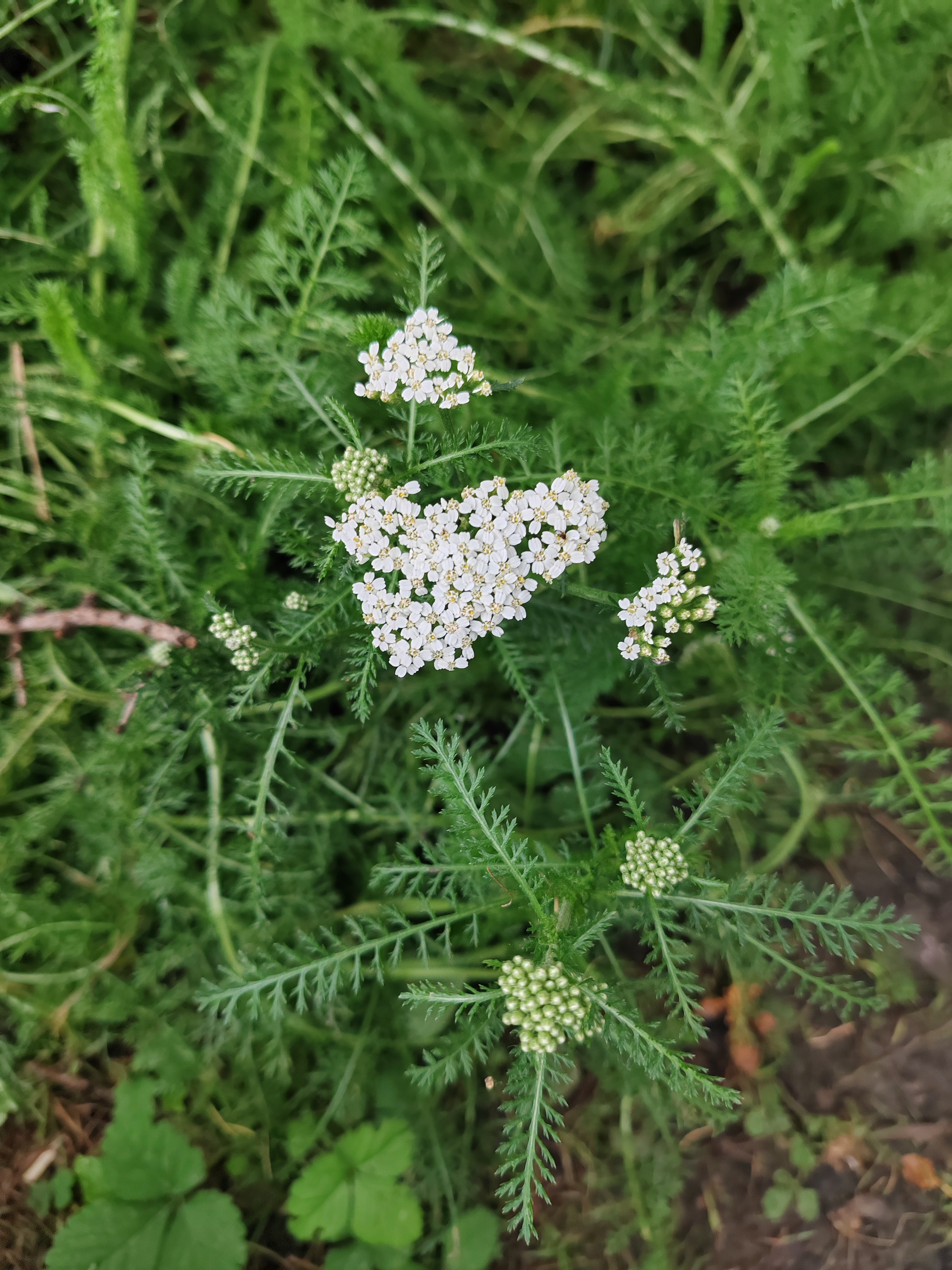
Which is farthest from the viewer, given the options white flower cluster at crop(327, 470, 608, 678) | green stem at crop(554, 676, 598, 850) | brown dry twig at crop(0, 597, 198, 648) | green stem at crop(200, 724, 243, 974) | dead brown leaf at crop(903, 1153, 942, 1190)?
dead brown leaf at crop(903, 1153, 942, 1190)

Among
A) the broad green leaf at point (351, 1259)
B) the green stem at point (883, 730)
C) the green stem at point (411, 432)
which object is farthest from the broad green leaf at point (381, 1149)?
the green stem at point (411, 432)

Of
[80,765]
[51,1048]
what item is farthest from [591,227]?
[51,1048]

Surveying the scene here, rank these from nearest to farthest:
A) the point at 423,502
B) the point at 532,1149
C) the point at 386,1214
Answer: the point at 532,1149, the point at 423,502, the point at 386,1214

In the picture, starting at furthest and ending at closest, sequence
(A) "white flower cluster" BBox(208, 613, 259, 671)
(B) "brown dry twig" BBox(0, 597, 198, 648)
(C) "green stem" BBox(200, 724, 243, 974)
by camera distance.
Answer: (C) "green stem" BBox(200, 724, 243, 974), (B) "brown dry twig" BBox(0, 597, 198, 648), (A) "white flower cluster" BBox(208, 613, 259, 671)

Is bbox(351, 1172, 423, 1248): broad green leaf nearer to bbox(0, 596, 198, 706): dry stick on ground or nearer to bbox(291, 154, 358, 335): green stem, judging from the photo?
bbox(0, 596, 198, 706): dry stick on ground

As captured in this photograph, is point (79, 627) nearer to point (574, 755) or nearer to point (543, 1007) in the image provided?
point (574, 755)

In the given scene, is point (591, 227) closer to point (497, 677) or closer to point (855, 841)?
point (497, 677)

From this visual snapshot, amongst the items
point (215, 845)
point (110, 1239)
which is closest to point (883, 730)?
point (215, 845)

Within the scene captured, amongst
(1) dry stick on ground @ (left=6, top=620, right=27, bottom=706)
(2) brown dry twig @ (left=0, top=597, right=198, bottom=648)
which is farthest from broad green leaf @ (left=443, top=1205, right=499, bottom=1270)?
(1) dry stick on ground @ (left=6, top=620, right=27, bottom=706)
